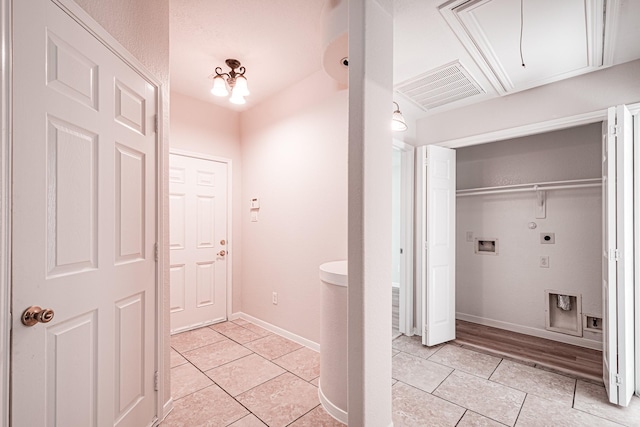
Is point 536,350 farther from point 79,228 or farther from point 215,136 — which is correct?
point 215,136

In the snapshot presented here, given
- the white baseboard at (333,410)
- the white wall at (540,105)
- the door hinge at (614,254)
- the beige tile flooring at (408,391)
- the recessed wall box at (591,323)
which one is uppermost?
the white wall at (540,105)

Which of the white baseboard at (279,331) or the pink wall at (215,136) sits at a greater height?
the pink wall at (215,136)

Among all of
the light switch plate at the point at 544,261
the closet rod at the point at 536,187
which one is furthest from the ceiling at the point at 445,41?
the light switch plate at the point at 544,261

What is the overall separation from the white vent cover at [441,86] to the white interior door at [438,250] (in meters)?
0.50

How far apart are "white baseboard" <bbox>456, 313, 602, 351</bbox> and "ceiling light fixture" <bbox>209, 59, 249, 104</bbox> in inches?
153

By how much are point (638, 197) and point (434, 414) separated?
214 centimetres

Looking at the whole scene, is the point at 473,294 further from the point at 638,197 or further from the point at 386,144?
the point at 386,144

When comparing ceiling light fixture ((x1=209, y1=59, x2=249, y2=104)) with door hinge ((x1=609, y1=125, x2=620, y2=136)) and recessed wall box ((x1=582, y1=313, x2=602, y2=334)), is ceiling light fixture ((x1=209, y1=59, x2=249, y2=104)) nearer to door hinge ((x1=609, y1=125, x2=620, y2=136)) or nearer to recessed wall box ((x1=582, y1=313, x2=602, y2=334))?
door hinge ((x1=609, y1=125, x2=620, y2=136))

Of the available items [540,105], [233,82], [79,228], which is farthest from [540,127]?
[79,228]

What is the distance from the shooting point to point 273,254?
3.62m

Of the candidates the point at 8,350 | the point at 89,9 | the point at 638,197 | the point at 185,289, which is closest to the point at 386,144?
the point at 89,9

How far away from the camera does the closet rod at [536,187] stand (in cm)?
321

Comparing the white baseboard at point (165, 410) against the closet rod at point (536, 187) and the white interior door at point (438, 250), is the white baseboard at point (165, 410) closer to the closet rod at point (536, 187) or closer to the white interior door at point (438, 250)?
the white interior door at point (438, 250)

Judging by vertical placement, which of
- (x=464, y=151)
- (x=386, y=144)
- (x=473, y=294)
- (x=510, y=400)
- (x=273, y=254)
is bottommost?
(x=510, y=400)
